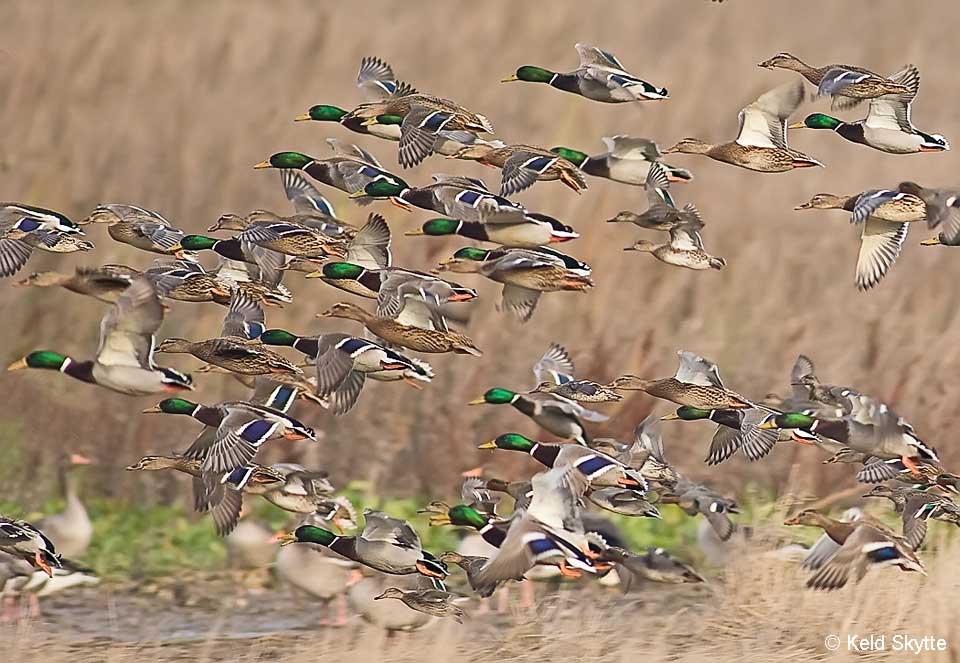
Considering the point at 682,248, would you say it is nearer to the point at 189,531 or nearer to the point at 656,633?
the point at 656,633

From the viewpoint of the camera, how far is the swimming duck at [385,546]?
5914 mm

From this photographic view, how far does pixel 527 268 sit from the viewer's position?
570cm

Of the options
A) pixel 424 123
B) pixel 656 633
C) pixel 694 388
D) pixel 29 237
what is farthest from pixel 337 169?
pixel 656 633

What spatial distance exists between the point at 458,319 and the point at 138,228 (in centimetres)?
103

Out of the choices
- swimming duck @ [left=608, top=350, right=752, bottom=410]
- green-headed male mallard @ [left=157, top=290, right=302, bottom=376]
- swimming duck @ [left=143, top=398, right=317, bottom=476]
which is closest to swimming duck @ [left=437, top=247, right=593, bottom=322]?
swimming duck @ [left=608, top=350, right=752, bottom=410]

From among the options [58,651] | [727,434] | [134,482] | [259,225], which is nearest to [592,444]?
[727,434]

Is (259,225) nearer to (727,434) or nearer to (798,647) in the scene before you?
(727,434)

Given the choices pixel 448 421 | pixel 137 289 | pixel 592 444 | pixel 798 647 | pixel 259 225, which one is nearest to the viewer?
pixel 137 289

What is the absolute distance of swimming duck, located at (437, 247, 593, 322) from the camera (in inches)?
222

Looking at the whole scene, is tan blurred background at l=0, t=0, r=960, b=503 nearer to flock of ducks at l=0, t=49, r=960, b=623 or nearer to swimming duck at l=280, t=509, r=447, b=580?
flock of ducks at l=0, t=49, r=960, b=623

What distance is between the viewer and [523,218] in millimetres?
5883

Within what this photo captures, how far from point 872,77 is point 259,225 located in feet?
5.81

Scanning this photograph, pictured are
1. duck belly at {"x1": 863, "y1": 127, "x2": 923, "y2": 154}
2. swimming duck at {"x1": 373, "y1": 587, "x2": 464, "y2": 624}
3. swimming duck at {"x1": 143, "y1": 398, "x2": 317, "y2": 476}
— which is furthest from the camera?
swimming duck at {"x1": 373, "y1": 587, "x2": 464, "y2": 624}

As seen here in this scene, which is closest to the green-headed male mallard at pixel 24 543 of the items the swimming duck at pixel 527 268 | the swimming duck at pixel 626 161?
the swimming duck at pixel 527 268
